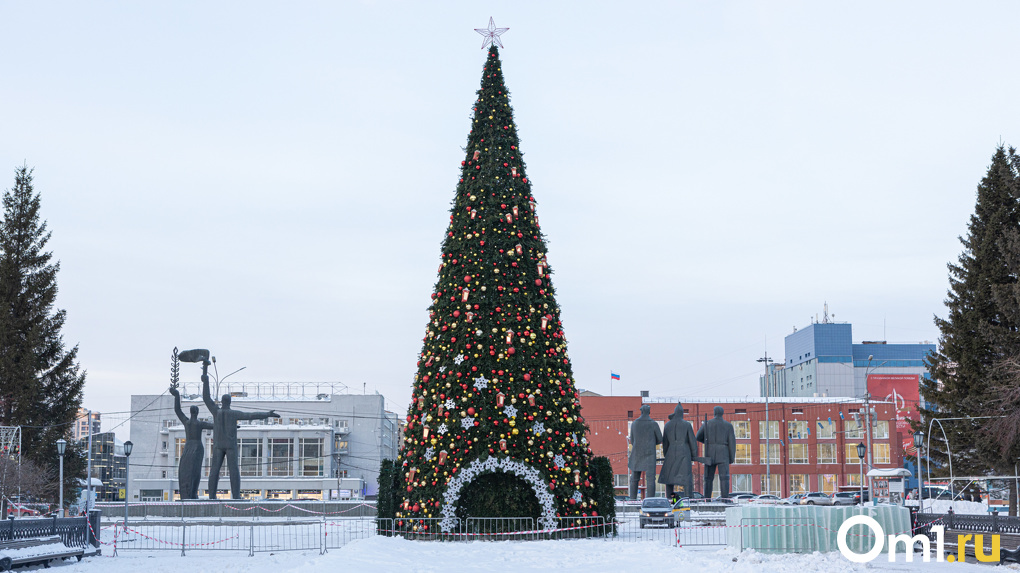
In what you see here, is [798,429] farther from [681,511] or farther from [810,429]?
[681,511]

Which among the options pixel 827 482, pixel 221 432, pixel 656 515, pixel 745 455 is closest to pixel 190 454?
pixel 221 432

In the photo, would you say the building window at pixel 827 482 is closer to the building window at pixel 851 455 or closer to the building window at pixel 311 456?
the building window at pixel 851 455

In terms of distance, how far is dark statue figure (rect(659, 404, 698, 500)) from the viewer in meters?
38.4

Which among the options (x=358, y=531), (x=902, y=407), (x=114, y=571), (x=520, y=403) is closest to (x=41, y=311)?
(x=358, y=531)

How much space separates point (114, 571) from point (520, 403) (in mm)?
10457

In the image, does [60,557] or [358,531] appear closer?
[60,557]

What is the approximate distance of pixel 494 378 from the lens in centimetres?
2378

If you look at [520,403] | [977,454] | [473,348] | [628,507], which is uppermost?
[473,348]

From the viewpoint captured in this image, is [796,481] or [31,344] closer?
[31,344]

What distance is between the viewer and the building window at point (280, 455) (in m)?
92.9

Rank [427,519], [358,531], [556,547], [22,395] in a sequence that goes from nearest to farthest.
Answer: [556,547], [427,519], [358,531], [22,395]

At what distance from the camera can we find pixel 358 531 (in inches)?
1188

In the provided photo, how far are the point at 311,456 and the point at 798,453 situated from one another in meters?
50.6

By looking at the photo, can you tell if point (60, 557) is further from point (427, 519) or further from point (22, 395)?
point (22, 395)
